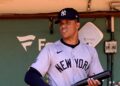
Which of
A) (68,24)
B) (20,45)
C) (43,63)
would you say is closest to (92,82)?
(43,63)

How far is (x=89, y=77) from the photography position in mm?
4391

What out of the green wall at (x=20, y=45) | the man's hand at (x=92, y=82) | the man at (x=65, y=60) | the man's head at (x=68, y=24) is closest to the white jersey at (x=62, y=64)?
the man at (x=65, y=60)

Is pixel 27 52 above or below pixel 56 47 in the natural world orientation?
below

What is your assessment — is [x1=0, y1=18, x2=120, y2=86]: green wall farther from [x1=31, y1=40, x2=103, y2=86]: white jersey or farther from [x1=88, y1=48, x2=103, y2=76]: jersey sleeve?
[x1=31, y1=40, x2=103, y2=86]: white jersey

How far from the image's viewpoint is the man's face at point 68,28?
15.0 ft

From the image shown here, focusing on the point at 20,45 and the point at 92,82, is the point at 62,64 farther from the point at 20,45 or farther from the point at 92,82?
the point at 20,45

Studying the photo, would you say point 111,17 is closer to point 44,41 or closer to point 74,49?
point 44,41

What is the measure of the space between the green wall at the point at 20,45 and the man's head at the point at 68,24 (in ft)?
3.49

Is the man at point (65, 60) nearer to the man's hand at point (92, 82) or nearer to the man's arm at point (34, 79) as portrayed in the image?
the man's arm at point (34, 79)

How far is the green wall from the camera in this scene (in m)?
5.73

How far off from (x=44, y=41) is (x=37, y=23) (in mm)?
225

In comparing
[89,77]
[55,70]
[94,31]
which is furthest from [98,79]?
[94,31]

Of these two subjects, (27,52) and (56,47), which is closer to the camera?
(56,47)

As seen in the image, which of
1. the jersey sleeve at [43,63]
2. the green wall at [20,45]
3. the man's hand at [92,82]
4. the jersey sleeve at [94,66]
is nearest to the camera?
the man's hand at [92,82]
